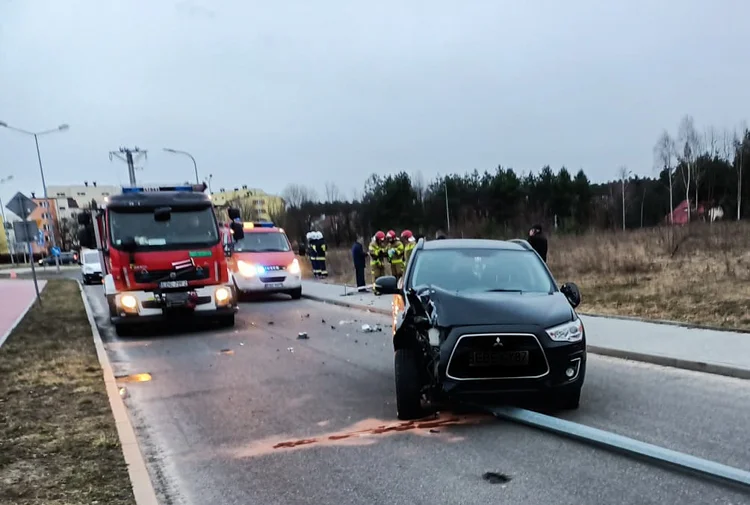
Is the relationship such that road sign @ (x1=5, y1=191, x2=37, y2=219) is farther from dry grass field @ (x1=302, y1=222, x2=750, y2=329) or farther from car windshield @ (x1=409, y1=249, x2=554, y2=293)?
car windshield @ (x1=409, y1=249, x2=554, y2=293)

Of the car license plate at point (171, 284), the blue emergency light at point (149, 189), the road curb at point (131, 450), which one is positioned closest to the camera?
the road curb at point (131, 450)

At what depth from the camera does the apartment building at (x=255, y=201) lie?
72262 mm

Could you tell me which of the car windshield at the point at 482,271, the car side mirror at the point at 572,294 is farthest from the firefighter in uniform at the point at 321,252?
the car side mirror at the point at 572,294

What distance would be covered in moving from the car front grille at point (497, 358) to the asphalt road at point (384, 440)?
541 millimetres

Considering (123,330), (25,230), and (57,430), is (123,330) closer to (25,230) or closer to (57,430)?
(57,430)

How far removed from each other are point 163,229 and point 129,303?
1.57 meters

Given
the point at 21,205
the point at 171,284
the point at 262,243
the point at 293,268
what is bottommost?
the point at 293,268

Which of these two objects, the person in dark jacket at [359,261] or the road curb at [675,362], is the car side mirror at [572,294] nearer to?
the road curb at [675,362]

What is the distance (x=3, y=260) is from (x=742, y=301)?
10194cm

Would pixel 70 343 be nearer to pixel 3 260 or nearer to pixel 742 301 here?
pixel 742 301

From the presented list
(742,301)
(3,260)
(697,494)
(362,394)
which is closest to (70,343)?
(362,394)

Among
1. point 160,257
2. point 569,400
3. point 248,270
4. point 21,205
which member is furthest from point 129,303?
point 569,400

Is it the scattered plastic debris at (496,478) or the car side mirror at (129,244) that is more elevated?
the car side mirror at (129,244)

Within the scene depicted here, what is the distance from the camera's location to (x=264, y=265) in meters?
17.8
